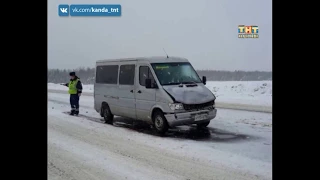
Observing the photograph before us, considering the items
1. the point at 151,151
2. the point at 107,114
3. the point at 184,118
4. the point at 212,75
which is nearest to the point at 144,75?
the point at 184,118

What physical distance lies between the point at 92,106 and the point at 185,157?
378cm

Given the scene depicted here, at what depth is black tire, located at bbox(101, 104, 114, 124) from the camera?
7.11m

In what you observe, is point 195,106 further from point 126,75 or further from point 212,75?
point 126,75

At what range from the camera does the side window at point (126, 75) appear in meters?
6.62

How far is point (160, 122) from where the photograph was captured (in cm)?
632

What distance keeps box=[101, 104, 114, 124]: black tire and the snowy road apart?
0.33 m

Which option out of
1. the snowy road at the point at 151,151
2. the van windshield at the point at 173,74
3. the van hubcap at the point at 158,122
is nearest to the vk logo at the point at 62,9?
the snowy road at the point at 151,151

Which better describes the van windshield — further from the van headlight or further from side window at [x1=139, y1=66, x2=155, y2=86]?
the van headlight

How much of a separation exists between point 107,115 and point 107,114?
5 cm

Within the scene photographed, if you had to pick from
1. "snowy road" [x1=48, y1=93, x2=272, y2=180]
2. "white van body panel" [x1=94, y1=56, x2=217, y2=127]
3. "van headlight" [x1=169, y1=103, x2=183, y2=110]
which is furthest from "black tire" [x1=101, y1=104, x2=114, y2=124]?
"van headlight" [x1=169, y1=103, x2=183, y2=110]

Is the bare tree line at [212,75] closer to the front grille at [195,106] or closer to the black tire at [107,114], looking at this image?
the front grille at [195,106]

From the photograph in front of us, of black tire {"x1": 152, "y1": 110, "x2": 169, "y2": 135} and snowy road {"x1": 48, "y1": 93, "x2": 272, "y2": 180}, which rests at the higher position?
black tire {"x1": 152, "y1": 110, "x2": 169, "y2": 135}
